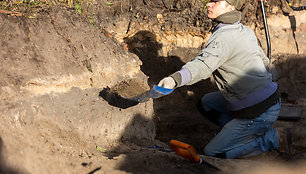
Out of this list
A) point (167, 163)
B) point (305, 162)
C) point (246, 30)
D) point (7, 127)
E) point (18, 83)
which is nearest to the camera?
point (7, 127)

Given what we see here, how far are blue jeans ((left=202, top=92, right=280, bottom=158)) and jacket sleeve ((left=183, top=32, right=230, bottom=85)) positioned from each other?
33.7 inches

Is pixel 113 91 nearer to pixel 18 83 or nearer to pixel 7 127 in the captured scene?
pixel 18 83

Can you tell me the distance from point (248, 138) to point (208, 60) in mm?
1221

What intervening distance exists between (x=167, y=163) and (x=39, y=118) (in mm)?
1171

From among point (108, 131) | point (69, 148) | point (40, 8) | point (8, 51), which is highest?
point (40, 8)

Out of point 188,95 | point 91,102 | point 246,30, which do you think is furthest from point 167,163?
point 188,95

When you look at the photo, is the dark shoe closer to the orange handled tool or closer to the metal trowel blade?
the orange handled tool

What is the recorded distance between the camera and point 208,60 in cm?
262


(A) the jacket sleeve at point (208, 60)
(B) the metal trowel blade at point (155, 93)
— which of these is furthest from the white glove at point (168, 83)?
(A) the jacket sleeve at point (208, 60)

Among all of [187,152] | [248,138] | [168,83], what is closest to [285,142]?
[248,138]

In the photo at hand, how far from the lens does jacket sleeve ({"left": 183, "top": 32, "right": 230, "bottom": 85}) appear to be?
101 inches

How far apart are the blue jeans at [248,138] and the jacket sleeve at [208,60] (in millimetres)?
857

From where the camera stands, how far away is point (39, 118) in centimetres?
237

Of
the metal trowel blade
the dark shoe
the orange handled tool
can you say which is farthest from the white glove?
the dark shoe
